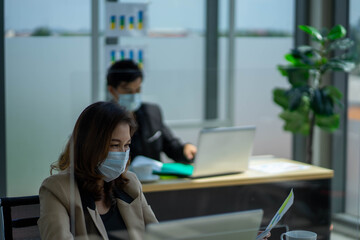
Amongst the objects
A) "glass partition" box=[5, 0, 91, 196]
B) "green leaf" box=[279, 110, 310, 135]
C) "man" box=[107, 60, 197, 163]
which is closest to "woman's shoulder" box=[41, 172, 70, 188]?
"man" box=[107, 60, 197, 163]

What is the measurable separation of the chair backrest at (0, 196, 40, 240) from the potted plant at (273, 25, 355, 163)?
2534mm

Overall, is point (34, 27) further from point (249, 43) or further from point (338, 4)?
point (338, 4)

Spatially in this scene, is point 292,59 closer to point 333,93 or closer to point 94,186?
point 333,93

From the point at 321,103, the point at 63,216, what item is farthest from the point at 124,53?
the point at 63,216

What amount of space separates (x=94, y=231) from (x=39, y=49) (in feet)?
8.70

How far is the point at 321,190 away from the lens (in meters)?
3.79

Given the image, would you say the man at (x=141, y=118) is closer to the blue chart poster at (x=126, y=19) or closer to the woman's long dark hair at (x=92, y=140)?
the blue chart poster at (x=126, y=19)

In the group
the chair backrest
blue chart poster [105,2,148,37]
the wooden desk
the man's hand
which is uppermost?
blue chart poster [105,2,148,37]

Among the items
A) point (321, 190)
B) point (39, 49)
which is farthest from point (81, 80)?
point (321, 190)

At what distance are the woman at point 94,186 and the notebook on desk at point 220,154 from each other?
1.34 m

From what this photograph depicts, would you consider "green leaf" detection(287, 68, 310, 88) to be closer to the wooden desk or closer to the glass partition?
the wooden desk

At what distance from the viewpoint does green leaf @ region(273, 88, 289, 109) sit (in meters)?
4.47

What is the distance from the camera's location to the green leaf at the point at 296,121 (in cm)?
447

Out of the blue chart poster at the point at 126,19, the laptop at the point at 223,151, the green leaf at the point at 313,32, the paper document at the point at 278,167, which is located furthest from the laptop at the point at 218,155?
the blue chart poster at the point at 126,19
